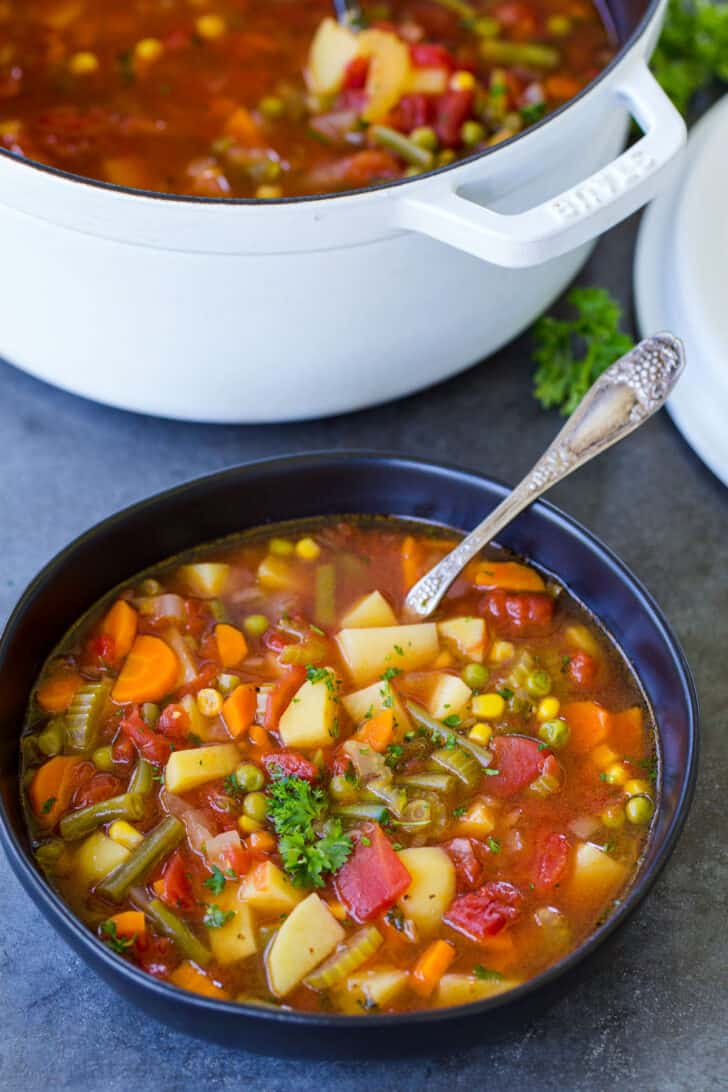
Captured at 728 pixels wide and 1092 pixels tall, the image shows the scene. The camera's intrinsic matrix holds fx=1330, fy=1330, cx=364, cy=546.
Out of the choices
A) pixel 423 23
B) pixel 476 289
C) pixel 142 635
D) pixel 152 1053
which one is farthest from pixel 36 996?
pixel 423 23

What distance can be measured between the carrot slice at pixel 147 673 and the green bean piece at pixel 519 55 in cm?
194

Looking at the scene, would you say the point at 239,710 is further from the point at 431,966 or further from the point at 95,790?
the point at 431,966

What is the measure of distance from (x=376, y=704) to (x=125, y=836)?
54cm

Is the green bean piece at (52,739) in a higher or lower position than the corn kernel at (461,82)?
lower

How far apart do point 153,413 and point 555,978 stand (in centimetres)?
169

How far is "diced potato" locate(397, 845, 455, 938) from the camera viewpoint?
7.69 ft

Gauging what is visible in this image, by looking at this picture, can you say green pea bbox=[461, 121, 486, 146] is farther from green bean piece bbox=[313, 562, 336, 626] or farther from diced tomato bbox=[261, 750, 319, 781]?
diced tomato bbox=[261, 750, 319, 781]

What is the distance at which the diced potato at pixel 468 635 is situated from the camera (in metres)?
A: 2.75

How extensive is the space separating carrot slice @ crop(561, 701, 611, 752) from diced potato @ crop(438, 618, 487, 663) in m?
0.22

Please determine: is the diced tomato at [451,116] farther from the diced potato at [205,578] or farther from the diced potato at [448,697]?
the diced potato at [448,697]

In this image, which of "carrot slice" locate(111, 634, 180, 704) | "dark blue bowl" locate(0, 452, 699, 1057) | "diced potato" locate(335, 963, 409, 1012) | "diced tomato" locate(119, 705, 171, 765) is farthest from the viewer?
"carrot slice" locate(111, 634, 180, 704)

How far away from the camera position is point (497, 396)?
3432 millimetres

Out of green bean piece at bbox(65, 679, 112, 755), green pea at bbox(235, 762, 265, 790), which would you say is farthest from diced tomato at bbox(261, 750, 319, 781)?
green bean piece at bbox(65, 679, 112, 755)

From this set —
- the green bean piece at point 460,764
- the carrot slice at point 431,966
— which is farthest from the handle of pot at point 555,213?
the carrot slice at point 431,966
